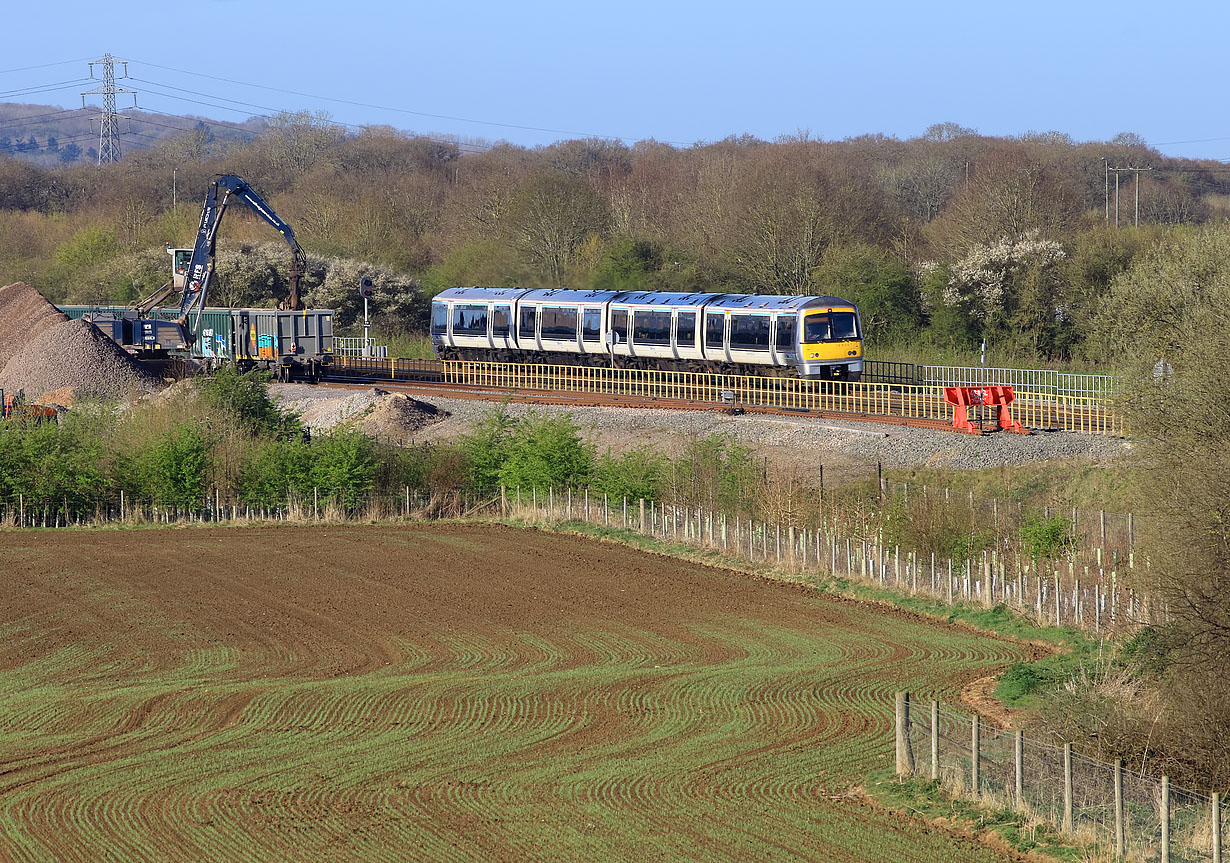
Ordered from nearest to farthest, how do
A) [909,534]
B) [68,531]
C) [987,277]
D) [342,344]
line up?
[909,534] < [68,531] < [987,277] < [342,344]

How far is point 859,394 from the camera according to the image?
138ft

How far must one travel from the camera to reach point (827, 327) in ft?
149

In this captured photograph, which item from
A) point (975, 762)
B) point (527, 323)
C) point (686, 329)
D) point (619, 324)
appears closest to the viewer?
point (975, 762)

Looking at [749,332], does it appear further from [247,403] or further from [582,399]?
[247,403]

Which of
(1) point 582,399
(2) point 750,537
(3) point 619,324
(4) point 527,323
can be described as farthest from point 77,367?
(2) point 750,537

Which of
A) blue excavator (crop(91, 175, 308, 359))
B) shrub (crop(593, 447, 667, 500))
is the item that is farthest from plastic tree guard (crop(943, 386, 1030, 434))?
blue excavator (crop(91, 175, 308, 359))

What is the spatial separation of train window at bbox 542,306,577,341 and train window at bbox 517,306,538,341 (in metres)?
0.62

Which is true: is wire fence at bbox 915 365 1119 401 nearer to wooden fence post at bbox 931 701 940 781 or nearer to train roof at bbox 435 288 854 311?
train roof at bbox 435 288 854 311

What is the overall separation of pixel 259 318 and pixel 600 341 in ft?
41.5

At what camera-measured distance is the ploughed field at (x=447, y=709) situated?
12734mm

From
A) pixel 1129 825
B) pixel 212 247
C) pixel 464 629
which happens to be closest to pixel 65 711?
pixel 464 629

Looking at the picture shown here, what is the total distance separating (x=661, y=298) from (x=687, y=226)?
3127cm

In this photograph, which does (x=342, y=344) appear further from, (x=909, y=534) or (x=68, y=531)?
(x=909, y=534)

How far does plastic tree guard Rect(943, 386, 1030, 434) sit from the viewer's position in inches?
1415
